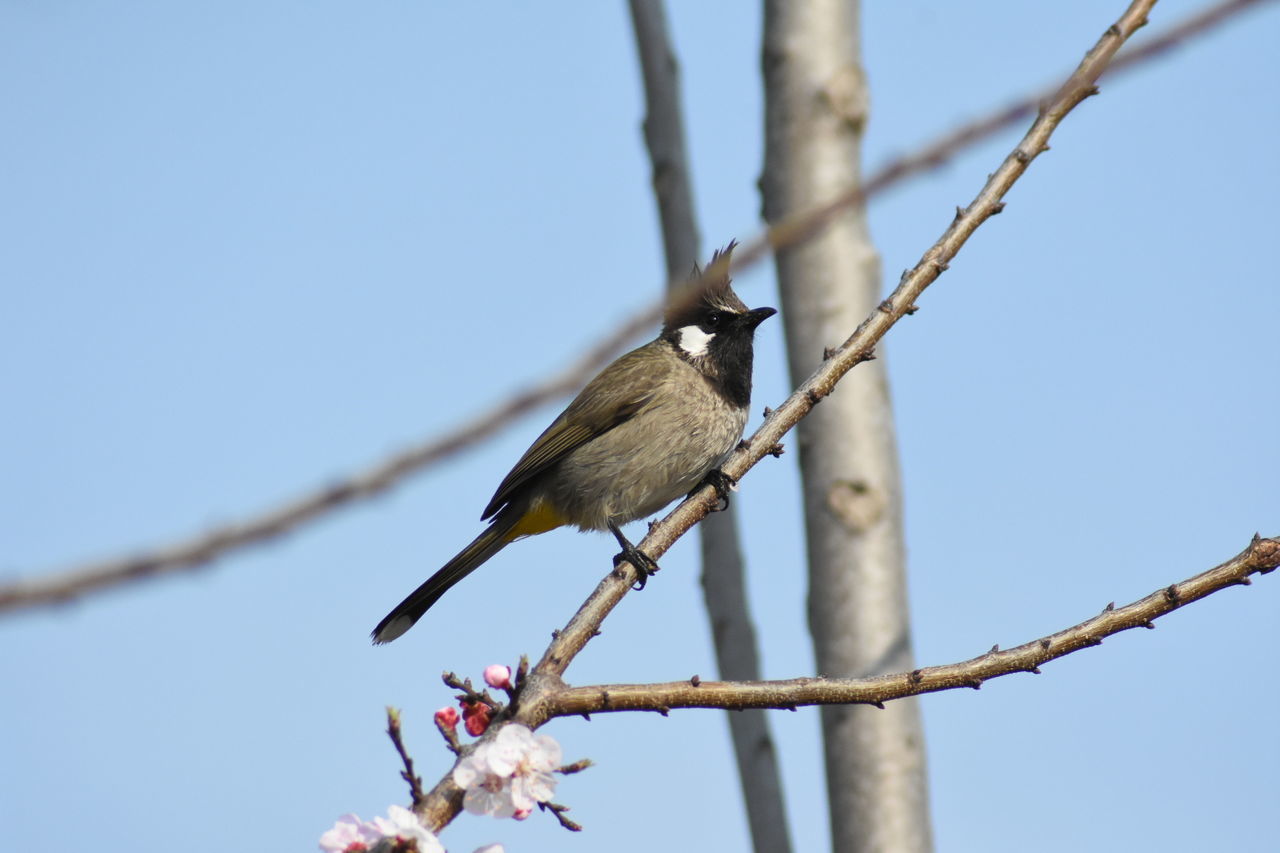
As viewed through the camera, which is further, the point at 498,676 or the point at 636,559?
the point at 636,559

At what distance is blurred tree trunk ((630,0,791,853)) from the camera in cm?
475

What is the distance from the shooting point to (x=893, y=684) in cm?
224

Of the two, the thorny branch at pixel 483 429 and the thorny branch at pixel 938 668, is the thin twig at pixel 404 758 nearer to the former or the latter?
the thorny branch at pixel 938 668

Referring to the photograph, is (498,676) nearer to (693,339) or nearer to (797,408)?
(797,408)

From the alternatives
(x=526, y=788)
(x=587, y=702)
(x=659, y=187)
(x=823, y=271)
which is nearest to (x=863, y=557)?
(x=823, y=271)

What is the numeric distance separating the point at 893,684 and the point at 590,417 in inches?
136

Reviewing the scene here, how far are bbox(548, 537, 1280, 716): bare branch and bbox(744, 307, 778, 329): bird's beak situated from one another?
141 inches

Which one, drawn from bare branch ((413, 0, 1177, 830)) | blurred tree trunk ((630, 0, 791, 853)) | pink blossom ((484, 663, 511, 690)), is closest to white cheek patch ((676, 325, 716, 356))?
blurred tree trunk ((630, 0, 791, 853))

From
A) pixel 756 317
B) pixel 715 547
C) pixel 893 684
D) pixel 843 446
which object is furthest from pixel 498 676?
pixel 756 317

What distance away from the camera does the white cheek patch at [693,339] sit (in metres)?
5.86

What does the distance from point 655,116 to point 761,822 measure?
2780 mm

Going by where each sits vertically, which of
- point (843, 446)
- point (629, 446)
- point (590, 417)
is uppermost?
point (590, 417)

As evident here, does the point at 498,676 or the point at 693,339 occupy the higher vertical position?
the point at 693,339

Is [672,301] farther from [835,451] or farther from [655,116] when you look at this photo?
[655,116]
